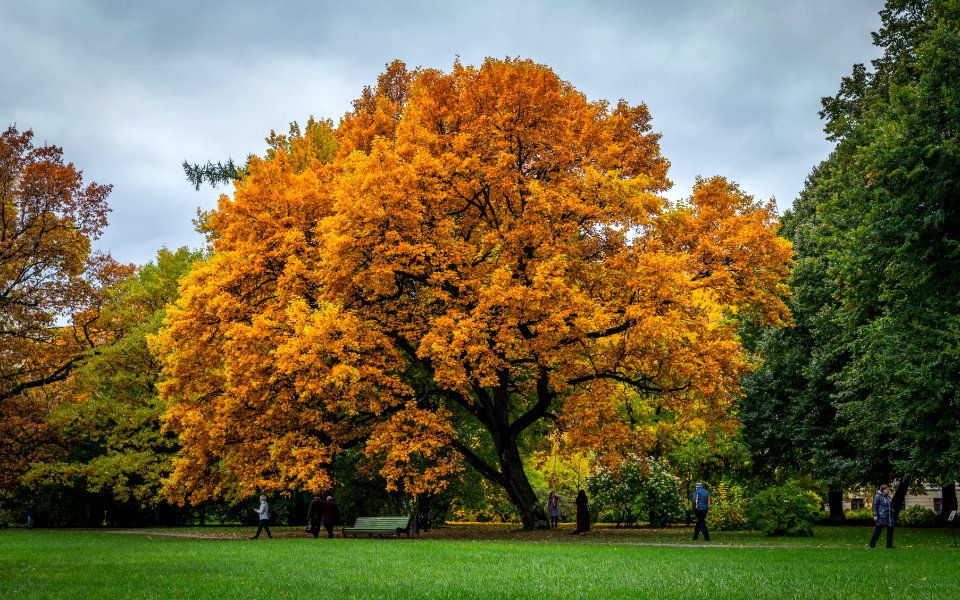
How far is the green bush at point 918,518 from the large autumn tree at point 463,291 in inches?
656

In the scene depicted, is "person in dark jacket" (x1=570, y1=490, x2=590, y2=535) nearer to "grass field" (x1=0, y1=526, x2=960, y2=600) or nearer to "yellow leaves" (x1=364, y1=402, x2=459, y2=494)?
"yellow leaves" (x1=364, y1=402, x2=459, y2=494)

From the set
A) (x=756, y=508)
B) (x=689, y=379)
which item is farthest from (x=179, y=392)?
(x=756, y=508)

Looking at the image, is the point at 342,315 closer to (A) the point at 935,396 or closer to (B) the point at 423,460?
(B) the point at 423,460

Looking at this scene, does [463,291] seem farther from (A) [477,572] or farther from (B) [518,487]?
(A) [477,572]

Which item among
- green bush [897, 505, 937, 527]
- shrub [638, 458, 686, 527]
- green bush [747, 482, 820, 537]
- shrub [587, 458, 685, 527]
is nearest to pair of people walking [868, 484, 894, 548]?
green bush [747, 482, 820, 537]

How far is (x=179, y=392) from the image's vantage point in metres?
26.5

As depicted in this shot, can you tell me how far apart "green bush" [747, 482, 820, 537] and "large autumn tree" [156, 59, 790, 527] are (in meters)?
3.70

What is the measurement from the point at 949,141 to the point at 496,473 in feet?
52.0

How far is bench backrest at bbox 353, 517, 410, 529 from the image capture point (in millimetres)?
26078

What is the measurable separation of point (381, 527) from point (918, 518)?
2514cm

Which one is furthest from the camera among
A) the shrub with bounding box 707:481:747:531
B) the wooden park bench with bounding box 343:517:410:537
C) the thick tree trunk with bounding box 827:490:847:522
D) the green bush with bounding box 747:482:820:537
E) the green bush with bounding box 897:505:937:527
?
the thick tree trunk with bounding box 827:490:847:522

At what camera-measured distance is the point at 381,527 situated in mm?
26219

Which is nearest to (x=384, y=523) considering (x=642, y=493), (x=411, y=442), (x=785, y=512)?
(x=411, y=442)

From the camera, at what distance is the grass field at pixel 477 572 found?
995 cm
